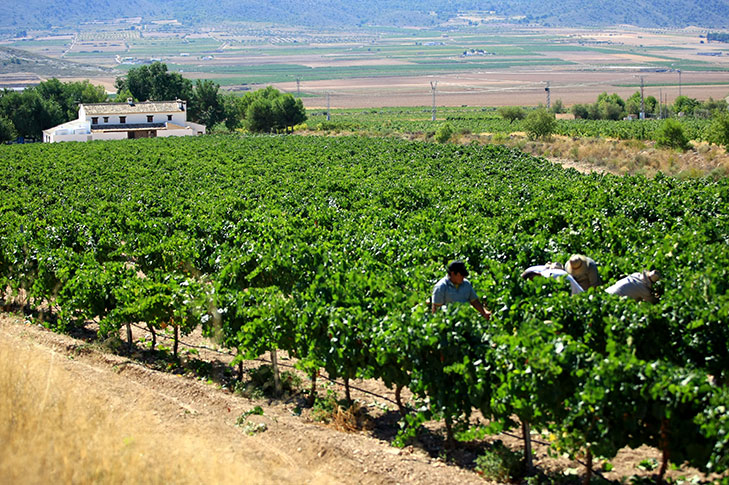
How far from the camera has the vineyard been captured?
8172mm

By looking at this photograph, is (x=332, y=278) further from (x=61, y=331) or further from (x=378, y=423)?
(x=61, y=331)

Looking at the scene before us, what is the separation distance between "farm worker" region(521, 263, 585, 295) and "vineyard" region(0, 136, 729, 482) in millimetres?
178

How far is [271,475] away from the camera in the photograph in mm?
8648

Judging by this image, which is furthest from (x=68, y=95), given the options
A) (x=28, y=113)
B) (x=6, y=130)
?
(x=6, y=130)

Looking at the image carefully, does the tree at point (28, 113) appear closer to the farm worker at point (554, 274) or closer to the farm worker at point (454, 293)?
the farm worker at point (554, 274)

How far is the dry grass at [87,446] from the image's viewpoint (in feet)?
26.2

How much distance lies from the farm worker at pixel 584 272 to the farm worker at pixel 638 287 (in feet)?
1.52

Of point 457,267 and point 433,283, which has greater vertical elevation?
point 457,267

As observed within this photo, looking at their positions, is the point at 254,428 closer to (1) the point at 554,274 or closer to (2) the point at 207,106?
(1) the point at 554,274

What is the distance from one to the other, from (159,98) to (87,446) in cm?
10116

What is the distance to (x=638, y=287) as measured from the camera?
11.1 m

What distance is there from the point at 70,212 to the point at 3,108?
77.6 meters

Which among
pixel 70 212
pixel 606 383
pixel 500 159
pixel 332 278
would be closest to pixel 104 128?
pixel 500 159

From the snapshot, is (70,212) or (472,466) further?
(70,212)
